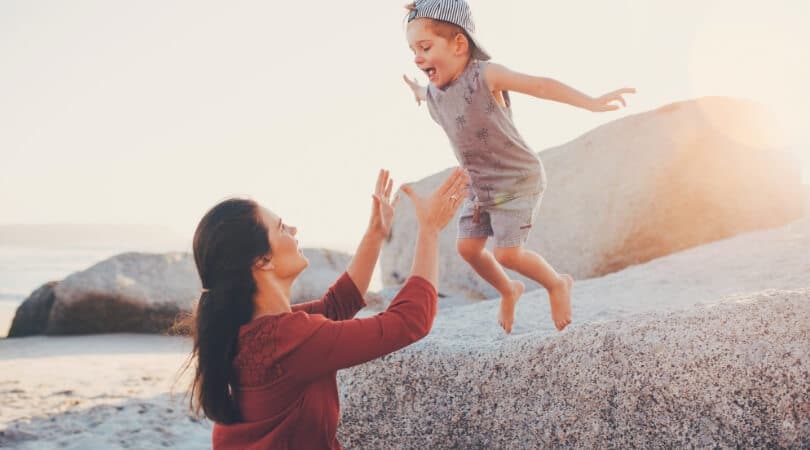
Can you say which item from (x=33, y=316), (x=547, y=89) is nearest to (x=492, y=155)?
(x=547, y=89)

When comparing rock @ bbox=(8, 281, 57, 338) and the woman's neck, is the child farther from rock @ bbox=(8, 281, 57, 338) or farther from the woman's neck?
rock @ bbox=(8, 281, 57, 338)

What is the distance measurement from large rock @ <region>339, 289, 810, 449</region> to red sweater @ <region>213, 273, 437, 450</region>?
0.70 metres

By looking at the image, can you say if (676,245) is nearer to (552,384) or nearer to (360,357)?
(552,384)

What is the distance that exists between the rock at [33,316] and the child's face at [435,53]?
20.9ft

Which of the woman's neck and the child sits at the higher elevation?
the child

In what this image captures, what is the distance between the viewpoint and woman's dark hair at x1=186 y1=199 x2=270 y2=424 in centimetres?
211

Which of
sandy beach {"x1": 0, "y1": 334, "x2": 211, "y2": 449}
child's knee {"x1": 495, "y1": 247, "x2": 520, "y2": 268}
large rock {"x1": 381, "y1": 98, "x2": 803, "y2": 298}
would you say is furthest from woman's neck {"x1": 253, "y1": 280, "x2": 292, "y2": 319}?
large rock {"x1": 381, "y1": 98, "x2": 803, "y2": 298}

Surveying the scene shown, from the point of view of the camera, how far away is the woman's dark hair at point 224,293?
6.92 ft

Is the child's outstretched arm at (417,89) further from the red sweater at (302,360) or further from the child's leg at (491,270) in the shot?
the red sweater at (302,360)

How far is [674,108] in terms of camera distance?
7891 millimetres

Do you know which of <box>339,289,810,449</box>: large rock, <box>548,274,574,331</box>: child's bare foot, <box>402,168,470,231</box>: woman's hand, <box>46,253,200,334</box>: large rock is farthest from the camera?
<box>46,253,200,334</box>: large rock

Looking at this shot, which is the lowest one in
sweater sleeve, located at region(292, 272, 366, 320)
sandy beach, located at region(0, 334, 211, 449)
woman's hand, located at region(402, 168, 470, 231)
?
sandy beach, located at region(0, 334, 211, 449)

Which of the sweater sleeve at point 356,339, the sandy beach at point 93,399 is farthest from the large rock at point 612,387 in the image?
the sandy beach at point 93,399

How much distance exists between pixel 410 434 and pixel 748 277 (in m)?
3.25
